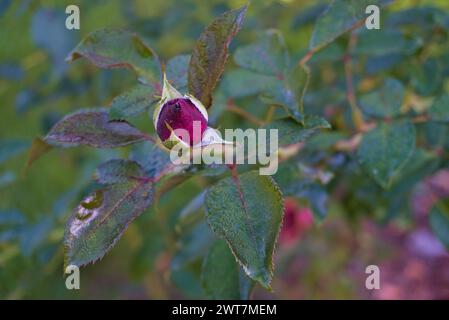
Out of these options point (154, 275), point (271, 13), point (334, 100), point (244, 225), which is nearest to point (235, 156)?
point (244, 225)

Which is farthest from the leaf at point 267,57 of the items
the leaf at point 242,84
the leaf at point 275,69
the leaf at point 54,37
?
the leaf at point 54,37

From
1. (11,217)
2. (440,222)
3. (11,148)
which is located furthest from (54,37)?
(440,222)

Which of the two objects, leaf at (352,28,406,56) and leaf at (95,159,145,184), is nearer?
leaf at (95,159,145,184)

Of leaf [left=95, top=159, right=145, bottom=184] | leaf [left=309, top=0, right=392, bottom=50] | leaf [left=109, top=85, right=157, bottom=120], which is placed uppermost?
leaf [left=309, top=0, right=392, bottom=50]

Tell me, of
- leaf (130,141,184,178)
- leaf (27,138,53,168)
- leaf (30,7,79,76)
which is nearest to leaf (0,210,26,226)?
leaf (30,7,79,76)

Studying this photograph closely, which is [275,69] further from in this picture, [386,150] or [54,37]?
[54,37]

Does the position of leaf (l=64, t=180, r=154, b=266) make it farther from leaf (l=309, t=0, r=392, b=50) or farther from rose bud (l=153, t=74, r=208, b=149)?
leaf (l=309, t=0, r=392, b=50)
